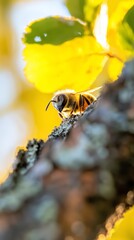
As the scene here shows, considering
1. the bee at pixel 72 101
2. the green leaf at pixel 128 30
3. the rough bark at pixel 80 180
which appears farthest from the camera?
the bee at pixel 72 101

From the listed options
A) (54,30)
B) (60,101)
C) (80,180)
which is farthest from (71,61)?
(80,180)

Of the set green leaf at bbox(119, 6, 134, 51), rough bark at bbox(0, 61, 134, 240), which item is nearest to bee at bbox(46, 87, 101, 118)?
green leaf at bbox(119, 6, 134, 51)

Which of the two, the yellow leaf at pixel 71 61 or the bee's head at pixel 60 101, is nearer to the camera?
the yellow leaf at pixel 71 61

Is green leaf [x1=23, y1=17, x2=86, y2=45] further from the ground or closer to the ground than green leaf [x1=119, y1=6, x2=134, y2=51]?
further from the ground

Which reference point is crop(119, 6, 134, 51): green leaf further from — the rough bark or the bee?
the rough bark

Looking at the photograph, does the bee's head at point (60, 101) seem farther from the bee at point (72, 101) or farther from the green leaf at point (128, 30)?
the green leaf at point (128, 30)

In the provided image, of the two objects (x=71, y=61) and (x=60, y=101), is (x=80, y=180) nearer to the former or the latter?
(x=71, y=61)

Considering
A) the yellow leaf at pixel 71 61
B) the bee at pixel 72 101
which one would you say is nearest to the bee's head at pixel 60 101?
the bee at pixel 72 101
